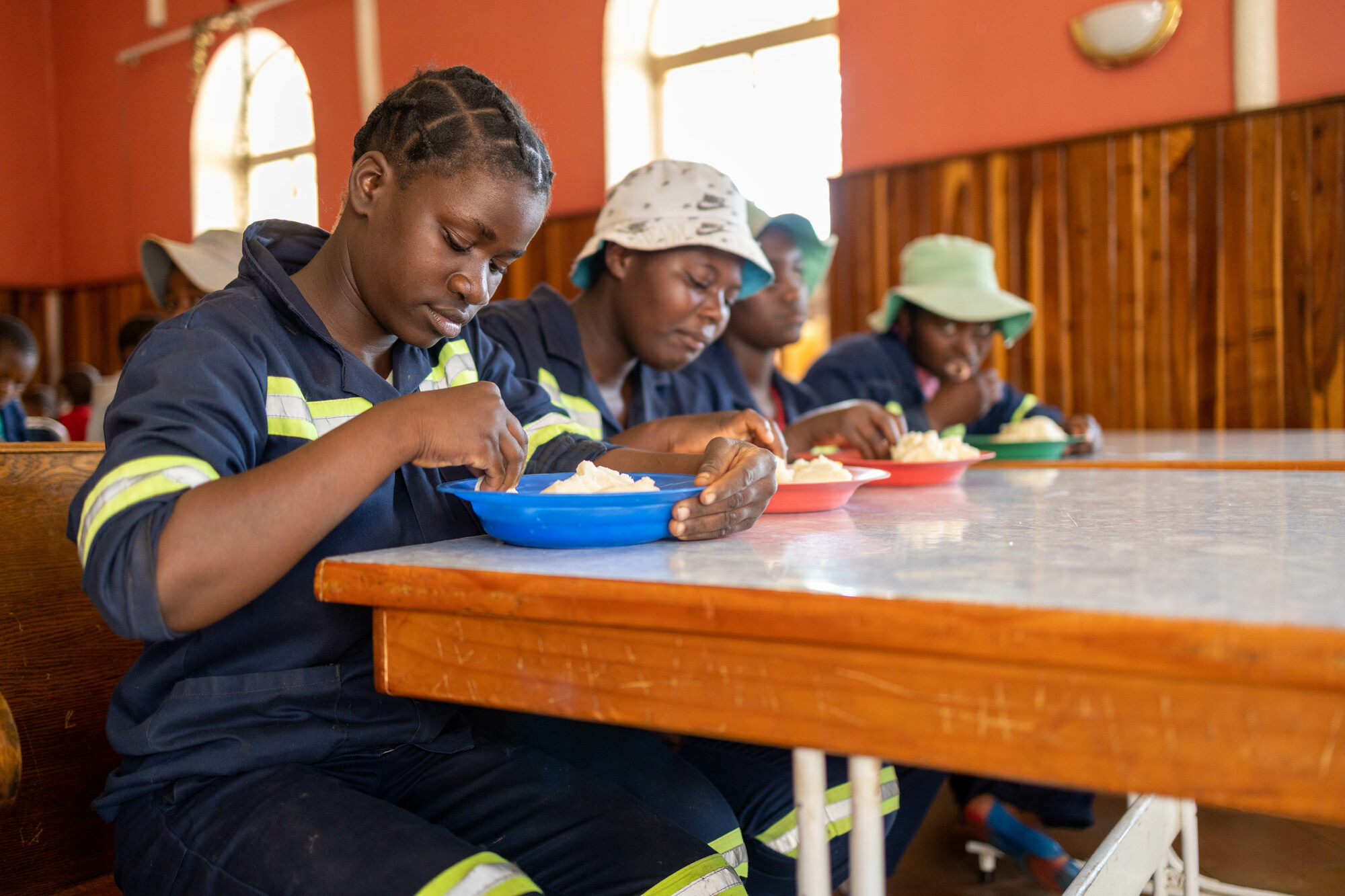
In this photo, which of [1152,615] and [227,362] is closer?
[1152,615]

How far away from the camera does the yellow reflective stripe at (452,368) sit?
4.17ft

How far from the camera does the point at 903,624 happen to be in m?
0.63

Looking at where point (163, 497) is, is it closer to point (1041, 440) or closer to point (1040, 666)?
point (1040, 666)

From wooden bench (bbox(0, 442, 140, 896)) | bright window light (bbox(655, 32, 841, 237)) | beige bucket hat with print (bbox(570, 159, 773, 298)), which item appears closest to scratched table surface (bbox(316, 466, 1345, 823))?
wooden bench (bbox(0, 442, 140, 896))

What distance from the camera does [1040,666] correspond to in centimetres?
60

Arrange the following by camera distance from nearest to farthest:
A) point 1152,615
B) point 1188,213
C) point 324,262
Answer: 1. point 1152,615
2. point 324,262
3. point 1188,213

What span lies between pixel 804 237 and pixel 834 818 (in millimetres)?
1896

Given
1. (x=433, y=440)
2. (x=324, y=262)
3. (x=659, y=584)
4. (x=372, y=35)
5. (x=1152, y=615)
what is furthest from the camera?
(x=372, y=35)

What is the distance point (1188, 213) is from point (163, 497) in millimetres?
4651

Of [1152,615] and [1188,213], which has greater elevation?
[1188,213]

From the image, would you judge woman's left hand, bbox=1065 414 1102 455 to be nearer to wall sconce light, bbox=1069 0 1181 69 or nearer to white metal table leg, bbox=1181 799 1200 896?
white metal table leg, bbox=1181 799 1200 896

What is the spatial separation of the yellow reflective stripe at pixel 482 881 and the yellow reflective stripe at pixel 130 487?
0.38m

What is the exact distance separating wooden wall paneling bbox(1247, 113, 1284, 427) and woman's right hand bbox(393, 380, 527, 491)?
14.1ft

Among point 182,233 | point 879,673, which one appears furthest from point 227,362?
point 182,233
